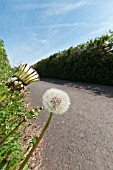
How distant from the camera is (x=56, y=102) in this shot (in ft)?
4.37

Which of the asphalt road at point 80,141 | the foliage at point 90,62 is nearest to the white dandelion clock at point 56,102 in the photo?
the asphalt road at point 80,141

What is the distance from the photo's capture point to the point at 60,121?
5383 millimetres

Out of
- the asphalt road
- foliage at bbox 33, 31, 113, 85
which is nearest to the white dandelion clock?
the asphalt road

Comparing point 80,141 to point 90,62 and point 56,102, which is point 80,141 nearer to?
point 56,102

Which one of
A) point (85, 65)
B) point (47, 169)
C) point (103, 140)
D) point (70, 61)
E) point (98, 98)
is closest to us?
point (47, 169)

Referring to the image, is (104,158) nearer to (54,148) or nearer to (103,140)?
(103,140)

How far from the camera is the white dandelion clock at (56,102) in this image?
1.28m

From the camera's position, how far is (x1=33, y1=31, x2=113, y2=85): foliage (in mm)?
11724

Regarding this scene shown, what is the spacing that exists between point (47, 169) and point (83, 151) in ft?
2.94

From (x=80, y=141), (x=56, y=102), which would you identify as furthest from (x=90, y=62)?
(x=56, y=102)

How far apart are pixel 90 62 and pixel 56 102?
1218 cm

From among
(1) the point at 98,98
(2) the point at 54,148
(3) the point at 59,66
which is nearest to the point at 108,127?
(2) the point at 54,148

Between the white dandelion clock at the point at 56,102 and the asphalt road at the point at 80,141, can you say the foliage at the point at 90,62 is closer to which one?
the asphalt road at the point at 80,141

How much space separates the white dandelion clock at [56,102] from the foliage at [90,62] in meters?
10.4
